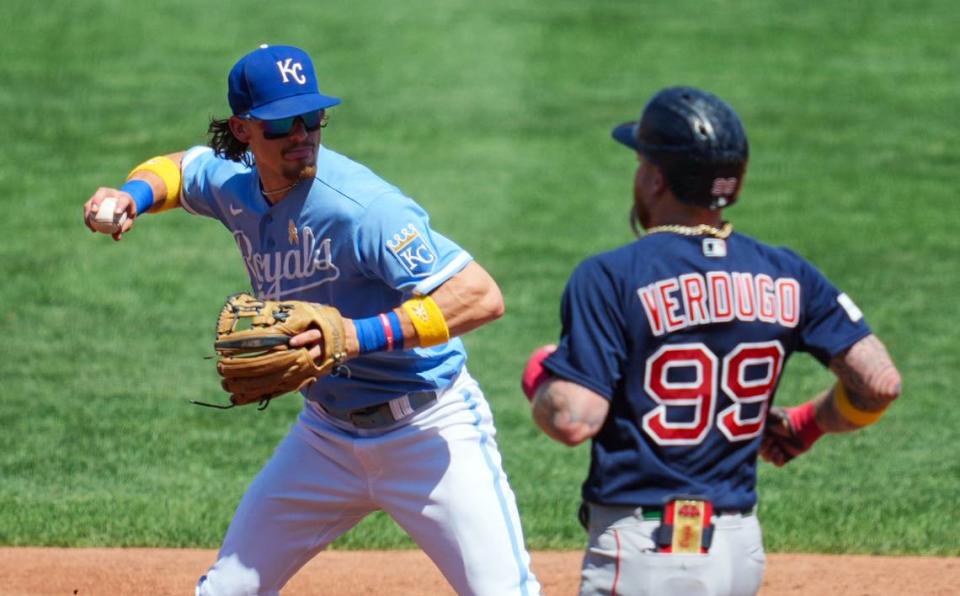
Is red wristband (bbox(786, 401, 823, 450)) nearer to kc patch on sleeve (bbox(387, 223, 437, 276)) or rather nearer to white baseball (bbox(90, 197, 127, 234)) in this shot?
kc patch on sleeve (bbox(387, 223, 437, 276))

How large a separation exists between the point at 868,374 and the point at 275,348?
5.15 ft

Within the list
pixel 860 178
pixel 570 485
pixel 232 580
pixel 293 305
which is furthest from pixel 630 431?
pixel 860 178

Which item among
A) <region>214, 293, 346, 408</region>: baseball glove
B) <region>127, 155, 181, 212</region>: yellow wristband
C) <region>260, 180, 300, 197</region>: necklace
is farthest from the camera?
<region>127, 155, 181, 212</region>: yellow wristband

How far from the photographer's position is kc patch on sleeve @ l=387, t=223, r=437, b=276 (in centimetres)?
436

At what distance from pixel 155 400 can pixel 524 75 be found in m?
9.25

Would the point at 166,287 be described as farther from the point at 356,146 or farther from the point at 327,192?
the point at 327,192

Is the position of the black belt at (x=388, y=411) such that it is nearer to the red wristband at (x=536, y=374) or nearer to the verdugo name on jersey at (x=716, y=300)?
the red wristband at (x=536, y=374)

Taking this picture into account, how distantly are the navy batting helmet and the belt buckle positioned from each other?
703mm

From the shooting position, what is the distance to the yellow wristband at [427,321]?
4.30m

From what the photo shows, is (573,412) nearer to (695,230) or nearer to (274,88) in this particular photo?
(695,230)

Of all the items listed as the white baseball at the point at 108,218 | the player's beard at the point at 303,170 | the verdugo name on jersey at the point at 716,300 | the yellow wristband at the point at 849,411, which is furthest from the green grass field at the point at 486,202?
the verdugo name on jersey at the point at 716,300

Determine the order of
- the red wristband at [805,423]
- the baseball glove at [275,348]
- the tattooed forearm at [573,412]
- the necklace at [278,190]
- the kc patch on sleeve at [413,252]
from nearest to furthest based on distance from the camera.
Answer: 1. the tattooed forearm at [573,412]
2. the red wristband at [805,423]
3. the baseball glove at [275,348]
4. the kc patch on sleeve at [413,252]
5. the necklace at [278,190]

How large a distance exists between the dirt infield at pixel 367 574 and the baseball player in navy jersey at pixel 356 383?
1.79 meters

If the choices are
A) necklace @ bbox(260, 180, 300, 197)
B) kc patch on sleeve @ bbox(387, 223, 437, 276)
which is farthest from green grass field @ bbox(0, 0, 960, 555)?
kc patch on sleeve @ bbox(387, 223, 437, 276)
